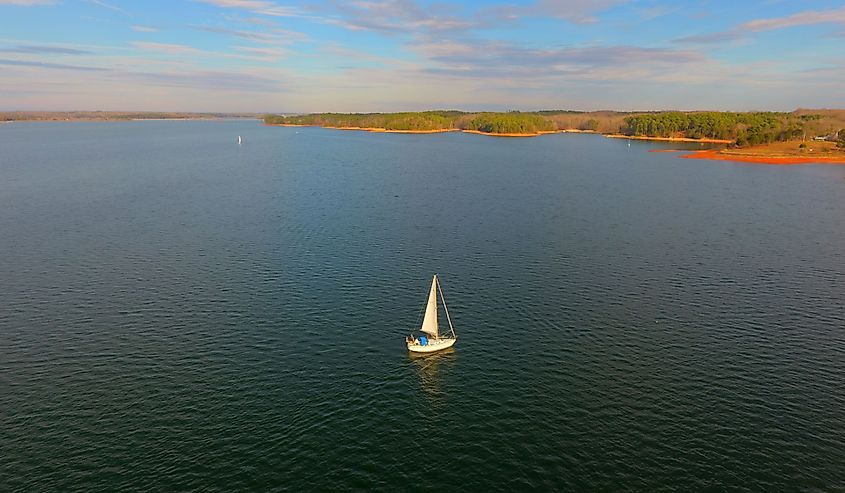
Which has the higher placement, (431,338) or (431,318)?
(431,318)

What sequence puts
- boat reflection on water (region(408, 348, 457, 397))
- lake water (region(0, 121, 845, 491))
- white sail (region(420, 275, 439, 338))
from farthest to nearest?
white sail (region(420, 275, 439, 338))
boat reflection on water (region(408, 348, 457, 397))
lake water (region(0, 121, 845, 491))

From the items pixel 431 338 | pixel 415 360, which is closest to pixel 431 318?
pixel 431 338

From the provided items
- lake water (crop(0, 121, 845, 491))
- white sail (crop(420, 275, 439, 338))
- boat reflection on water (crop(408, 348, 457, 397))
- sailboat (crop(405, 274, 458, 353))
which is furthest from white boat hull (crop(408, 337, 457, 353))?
lake water (crop(0, 121, 845, 491))

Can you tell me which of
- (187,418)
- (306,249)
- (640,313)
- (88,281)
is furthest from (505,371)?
(88,281)

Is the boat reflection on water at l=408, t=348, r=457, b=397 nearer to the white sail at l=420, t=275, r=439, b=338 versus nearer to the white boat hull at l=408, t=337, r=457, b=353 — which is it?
the white boat hull at l=408, t=337, r=457, b=353

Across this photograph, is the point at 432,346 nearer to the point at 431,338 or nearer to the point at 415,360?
the point at 431,338

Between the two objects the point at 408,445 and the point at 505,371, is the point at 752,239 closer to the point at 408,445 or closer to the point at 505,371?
the point at 505,371
